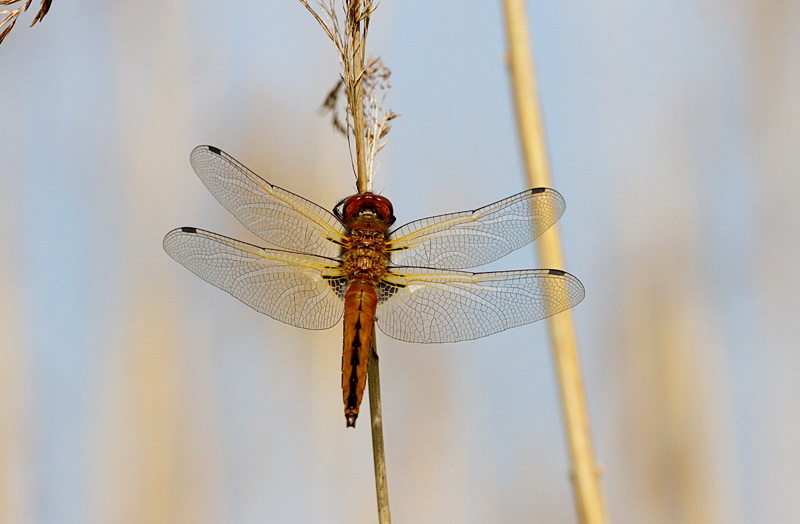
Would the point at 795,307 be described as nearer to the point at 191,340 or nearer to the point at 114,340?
the point at 191,340

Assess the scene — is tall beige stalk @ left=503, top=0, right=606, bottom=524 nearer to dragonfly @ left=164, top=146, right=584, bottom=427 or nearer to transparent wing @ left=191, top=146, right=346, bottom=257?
dragonfly @ left=164, top=146, right=584, bottom=427

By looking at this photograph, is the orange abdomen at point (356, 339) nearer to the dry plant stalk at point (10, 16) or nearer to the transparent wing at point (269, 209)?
the transparent wing at point (269, 209)

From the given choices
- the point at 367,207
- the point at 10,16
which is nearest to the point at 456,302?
the point at 367,207

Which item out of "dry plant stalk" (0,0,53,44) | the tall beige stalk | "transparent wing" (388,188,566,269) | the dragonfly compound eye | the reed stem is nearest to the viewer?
the reed stem

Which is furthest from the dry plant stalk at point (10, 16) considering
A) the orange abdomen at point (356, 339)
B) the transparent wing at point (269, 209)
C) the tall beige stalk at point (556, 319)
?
the tall beige stalk at point (556, 319)

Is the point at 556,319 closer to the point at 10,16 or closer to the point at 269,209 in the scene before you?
the point at 269,209

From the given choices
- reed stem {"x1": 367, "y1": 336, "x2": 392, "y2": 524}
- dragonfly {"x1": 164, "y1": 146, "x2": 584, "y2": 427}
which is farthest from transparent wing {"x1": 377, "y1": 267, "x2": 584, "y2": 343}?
reed stem {"x1": 367, "y1": 336, "x2": 392, "y2": 524}

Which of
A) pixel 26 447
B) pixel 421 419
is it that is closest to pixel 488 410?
pixel 421 419
